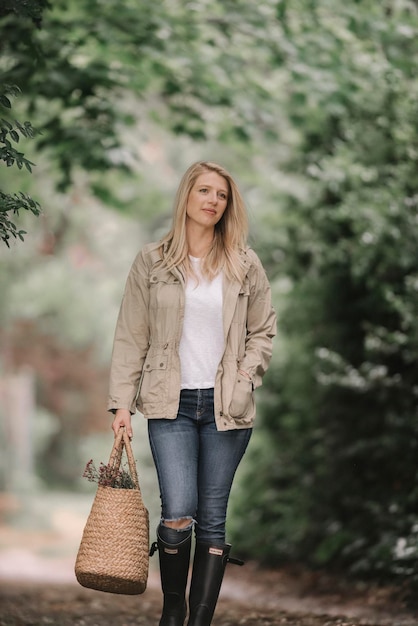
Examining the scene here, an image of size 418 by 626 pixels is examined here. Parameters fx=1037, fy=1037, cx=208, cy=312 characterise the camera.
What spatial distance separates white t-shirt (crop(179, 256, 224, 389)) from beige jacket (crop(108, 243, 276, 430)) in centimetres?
4

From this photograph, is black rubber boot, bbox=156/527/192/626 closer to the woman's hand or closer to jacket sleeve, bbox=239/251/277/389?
the woman's hand

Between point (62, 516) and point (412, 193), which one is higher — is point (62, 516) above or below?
below

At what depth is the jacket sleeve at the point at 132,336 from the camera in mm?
4336

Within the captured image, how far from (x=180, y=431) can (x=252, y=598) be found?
15.8ft

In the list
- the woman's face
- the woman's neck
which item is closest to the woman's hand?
the woman's neck

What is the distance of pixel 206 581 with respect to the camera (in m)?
4.37

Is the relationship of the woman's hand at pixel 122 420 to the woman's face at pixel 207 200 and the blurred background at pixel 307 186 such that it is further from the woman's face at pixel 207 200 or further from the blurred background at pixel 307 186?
the blurred background at pixel 307 186

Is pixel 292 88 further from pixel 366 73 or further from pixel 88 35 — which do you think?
pixel 88 35

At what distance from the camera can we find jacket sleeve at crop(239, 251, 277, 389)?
4.44 metres

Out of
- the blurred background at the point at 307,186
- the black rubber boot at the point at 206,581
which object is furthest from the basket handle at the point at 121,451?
the blurred background at the point at 307,186

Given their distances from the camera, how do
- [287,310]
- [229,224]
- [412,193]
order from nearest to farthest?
[229,224]
[412,193]
[287,310]

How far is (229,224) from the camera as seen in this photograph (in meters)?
4.54

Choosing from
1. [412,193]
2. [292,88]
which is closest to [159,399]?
[412,193]

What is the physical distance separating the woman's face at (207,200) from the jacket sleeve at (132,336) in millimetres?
295
